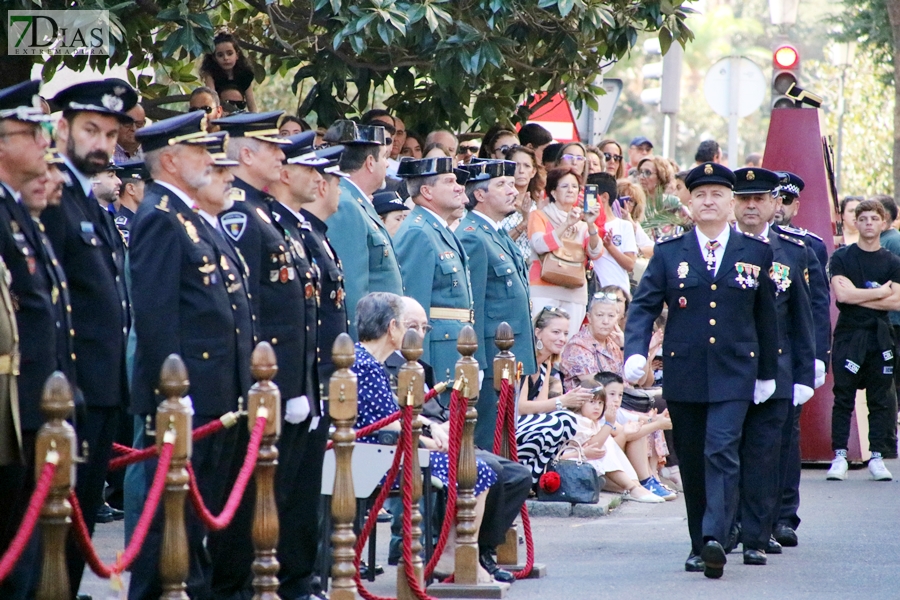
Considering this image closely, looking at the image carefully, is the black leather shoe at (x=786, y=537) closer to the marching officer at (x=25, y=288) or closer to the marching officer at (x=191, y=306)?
the marching officer at (x=191, y=306)

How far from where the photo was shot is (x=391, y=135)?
10656mm

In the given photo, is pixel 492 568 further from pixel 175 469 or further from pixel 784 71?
pixel 784 71

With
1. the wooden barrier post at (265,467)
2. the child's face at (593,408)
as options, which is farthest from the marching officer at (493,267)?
the wooden barrier post at (265,467)

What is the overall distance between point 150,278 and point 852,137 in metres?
37.7

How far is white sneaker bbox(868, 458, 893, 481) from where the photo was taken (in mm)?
12293

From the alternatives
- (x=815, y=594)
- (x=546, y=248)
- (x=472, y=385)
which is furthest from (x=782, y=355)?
(x=546, y=248)

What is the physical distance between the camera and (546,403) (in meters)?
9.96

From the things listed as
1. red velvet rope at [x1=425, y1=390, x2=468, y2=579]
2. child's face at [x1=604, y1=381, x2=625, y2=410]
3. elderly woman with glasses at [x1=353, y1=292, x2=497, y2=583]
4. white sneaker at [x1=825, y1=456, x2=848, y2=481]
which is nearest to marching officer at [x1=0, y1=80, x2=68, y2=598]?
elderly woman with glasses at [x1=353, y1=292, x2=497, y2=583]

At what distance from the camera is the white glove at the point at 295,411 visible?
6.37 meters

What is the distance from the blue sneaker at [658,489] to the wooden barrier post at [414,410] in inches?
182

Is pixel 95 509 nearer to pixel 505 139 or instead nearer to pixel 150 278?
pixel 150 278

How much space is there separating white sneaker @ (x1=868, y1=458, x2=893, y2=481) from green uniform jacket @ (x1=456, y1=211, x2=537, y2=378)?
4.02 m

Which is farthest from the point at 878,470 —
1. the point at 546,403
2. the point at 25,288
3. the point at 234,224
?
the point at 25,288

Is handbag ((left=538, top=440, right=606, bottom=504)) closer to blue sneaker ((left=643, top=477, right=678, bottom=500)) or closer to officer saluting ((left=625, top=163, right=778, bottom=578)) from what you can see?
blue sneaker ((left=643, top=477, right=678, bottom=500))
